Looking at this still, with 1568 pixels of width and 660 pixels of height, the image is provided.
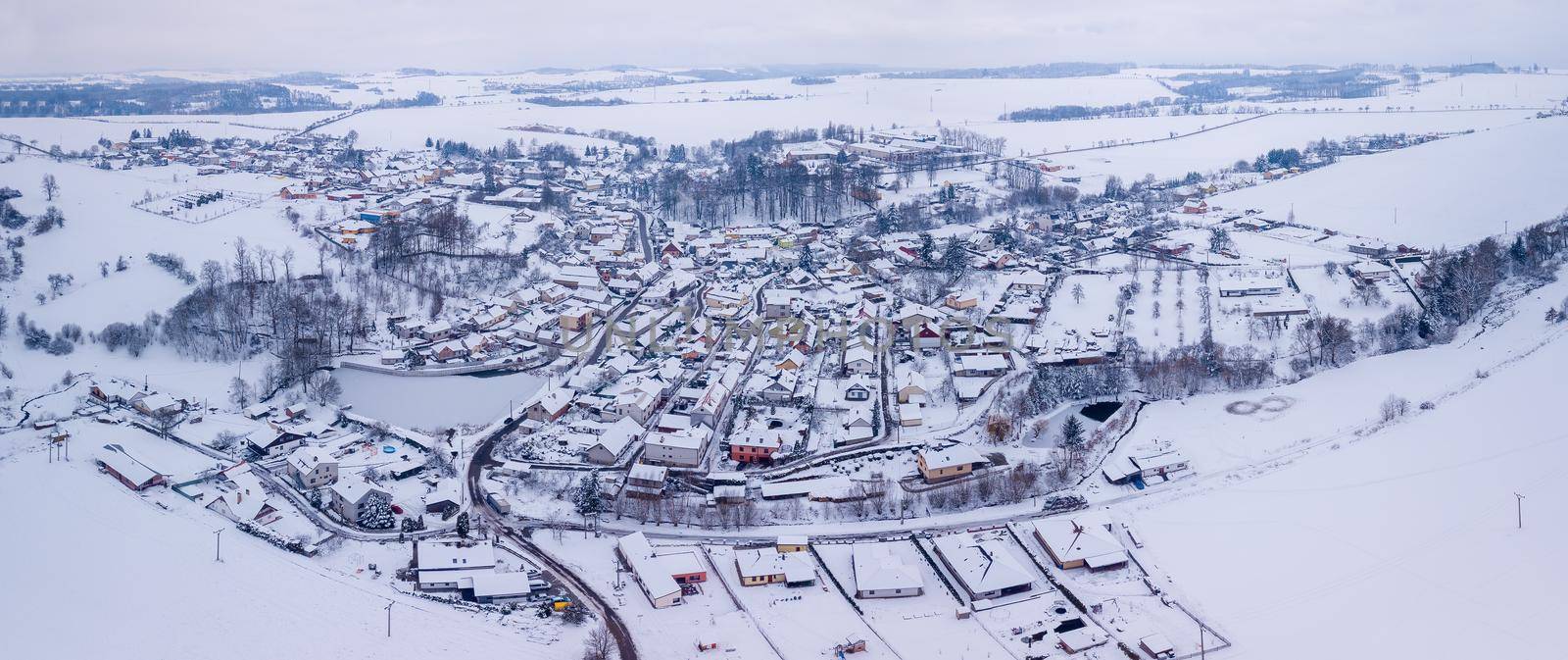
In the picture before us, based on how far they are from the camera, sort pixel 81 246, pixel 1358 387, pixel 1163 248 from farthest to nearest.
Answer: pixel 1163 248
pixel 81 246
pixel 1358 387

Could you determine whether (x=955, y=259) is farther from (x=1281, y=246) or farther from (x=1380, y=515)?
(x=1380, y=515)

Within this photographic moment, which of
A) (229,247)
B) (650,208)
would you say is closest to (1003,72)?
(650,208)

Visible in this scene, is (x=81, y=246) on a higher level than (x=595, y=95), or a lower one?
lower

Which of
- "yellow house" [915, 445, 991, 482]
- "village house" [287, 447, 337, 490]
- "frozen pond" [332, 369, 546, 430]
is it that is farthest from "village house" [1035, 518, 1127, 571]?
"village house" [287, 447, 337, 490]

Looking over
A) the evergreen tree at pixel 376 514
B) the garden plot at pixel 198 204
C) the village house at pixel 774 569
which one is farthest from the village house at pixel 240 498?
the garden plot at pixel 198 204

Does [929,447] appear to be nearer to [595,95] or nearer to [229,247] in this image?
[229,247]

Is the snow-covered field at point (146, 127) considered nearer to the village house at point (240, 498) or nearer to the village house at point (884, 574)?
the village house at point (240, 498)
